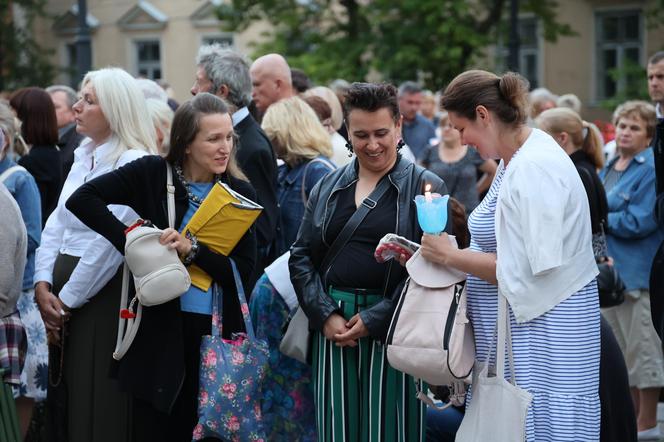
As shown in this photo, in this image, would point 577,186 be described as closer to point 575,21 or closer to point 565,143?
point 565,143

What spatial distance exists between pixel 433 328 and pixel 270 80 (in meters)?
3.73

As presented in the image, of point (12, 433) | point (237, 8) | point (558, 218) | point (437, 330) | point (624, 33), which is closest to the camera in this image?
point (558, 218)

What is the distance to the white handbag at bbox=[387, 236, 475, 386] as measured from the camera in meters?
3.99

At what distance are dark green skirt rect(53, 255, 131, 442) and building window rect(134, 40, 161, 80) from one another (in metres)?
26.3

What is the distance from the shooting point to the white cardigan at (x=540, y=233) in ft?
12.3

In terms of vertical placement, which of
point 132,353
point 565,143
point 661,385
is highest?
point 565,143

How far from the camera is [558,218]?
376 cm

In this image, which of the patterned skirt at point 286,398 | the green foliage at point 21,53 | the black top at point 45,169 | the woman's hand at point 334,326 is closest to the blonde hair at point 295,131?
the black top at point 45,169

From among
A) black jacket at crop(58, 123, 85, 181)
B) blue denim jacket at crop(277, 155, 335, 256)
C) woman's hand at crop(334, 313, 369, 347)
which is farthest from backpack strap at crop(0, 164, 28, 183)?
woman's hand at crop(334, 313, 369, 347)

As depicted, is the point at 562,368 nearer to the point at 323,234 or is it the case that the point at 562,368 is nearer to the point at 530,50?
the point at 323,234

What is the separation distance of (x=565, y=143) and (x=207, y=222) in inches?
129

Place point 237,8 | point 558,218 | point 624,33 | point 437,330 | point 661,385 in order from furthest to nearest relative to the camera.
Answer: point 624,33
point 237,8
point 661,385
point 437,330
point 558,218

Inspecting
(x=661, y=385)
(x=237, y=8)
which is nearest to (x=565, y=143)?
(x=661, y=385)

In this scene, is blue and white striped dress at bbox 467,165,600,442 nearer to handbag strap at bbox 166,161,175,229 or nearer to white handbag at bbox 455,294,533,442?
white handbag at bbox 455,294,533,442
